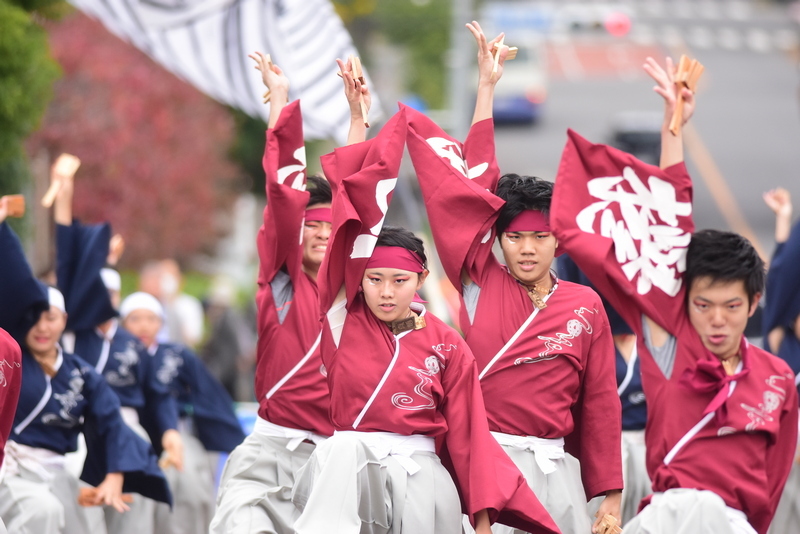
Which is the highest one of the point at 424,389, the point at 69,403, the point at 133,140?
the point at 133,140

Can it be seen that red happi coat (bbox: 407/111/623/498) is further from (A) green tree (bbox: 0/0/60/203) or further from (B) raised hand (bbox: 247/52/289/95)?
(A) green tree (bbox: 0/0/60/203)

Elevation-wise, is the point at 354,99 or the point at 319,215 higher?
the point at 354,99

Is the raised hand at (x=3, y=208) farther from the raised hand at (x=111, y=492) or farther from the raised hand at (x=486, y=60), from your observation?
the raised hand at (x=486, y=60)

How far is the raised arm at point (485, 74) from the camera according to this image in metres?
5.02

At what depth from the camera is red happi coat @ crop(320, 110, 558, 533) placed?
443cm

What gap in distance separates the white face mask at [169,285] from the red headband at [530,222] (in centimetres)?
623

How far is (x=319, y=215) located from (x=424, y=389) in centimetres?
143

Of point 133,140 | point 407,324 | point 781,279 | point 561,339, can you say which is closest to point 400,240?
point 407,324

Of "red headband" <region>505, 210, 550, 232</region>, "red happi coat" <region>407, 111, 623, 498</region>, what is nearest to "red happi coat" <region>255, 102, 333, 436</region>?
"red happi coat" <region>407, 111, 623, 498</region>

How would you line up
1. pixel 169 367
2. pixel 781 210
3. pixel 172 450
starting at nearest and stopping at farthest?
pixel 781 210, pixel 172 450, pixel 169 367

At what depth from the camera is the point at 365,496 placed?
429 centimetres

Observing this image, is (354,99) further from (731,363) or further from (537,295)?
(731,363)

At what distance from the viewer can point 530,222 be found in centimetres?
489

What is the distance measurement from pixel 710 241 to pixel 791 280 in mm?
1603
